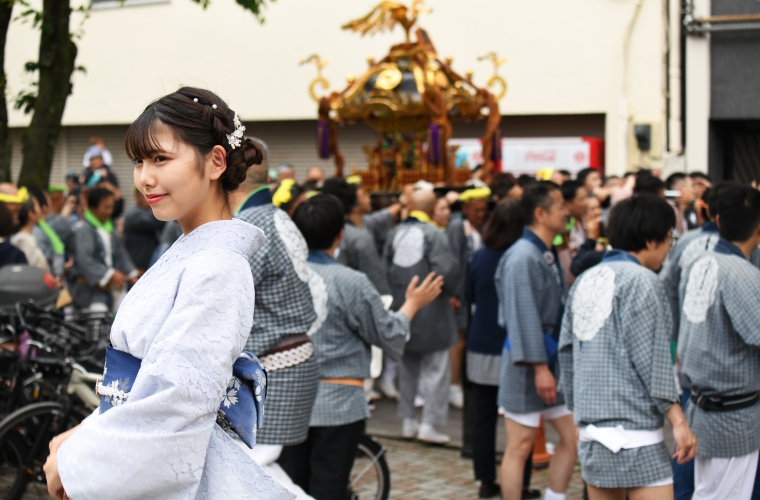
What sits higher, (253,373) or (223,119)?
(223,119)

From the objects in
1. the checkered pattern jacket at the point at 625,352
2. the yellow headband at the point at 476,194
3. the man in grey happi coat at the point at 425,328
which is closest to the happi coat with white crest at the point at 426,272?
the man in grey happi coat at the point at 425,328

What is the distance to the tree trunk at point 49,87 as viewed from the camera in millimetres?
7941

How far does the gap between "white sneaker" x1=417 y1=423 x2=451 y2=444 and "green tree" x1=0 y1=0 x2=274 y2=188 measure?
401cm

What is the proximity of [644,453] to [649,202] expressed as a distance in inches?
42.4

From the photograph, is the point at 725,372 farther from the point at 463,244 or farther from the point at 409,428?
the point at 463,244

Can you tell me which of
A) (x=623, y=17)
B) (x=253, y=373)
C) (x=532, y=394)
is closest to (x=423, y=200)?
(x=532, y=394)

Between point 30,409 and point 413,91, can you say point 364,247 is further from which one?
point 413,91

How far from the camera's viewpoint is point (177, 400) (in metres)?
1.96

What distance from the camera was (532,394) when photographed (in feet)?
16.4

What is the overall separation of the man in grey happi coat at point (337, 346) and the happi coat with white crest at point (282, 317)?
0.35 m

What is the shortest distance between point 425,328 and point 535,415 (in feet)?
7.81

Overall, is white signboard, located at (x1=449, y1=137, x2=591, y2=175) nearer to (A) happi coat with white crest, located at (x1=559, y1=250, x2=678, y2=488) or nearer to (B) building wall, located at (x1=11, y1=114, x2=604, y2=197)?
(B) building wall, located at (x1=11, y1=114, x2=604, y2=197)

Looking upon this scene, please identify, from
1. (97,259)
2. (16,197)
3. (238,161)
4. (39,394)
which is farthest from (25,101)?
(238,161)

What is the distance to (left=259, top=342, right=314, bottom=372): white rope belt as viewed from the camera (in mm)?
3848
